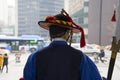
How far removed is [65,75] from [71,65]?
0.11 ft

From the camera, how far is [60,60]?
927mm

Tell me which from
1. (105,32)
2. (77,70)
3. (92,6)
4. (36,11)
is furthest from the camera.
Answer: (36,11)

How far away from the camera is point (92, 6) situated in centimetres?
1547

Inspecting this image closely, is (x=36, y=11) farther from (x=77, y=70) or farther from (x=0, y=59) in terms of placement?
(x=77, y=70)

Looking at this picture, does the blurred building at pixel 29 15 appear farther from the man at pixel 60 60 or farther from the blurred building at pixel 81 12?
the man at pixel 60 60

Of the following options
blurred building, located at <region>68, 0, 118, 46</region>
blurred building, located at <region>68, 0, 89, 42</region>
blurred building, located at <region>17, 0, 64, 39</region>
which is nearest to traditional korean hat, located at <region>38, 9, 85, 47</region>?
blurred building, located at <region>68, 0, 118, 46</region>

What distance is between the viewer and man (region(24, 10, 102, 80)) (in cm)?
Result: 91

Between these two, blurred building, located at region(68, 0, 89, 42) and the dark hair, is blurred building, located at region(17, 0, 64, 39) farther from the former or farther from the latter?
the dark hair

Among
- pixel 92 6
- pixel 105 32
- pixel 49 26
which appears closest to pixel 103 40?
pixel 105 32

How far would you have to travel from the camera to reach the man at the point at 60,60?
0.91 m

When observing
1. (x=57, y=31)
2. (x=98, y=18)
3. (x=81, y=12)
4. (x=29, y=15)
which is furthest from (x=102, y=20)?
(x=29, y=15)

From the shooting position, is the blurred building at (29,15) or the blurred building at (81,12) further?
the blurred building at (29,15)

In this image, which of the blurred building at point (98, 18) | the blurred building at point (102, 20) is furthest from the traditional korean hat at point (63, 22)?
the blurred building at point (102, 20)

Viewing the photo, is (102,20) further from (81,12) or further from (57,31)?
(57,31)
